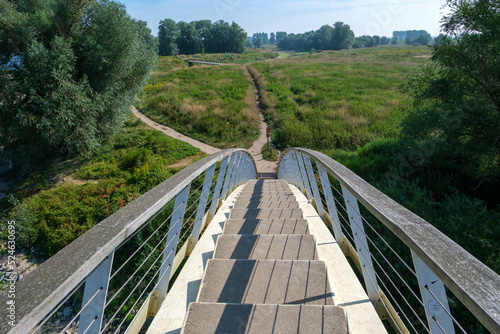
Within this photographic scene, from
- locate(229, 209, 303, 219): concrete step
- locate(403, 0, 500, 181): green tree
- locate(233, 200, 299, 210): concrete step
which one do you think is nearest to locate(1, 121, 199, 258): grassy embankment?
locate(233, 200, 299, 210): concrete step

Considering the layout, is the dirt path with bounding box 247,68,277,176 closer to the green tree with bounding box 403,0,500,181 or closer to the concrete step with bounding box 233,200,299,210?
the green tree with bounding box 403,0,500,181

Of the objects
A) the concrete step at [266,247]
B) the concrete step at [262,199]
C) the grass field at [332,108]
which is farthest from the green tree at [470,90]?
the concrete step at [266,247]

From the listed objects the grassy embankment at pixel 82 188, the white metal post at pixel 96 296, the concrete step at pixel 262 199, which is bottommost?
the grassy embankment at pixel 82 188

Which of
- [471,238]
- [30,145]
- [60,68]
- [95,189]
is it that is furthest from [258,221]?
[30,145]

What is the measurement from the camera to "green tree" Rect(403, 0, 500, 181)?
693cm

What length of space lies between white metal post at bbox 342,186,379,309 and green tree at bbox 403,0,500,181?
24.6 ft

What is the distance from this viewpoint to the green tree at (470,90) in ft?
22.7

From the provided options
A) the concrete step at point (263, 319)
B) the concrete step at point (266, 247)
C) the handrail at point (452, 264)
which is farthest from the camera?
the concrete step at point (266, 247)

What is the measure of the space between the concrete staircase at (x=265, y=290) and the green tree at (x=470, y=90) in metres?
7.56

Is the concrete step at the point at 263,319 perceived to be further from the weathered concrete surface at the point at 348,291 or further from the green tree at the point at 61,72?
the green tree at the point at 61,72

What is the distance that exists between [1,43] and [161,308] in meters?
14.0

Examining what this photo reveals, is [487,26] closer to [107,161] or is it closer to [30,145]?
[107,161]

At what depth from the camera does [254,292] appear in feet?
6.35

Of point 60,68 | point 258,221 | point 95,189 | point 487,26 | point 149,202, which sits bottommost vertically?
point 95,189
